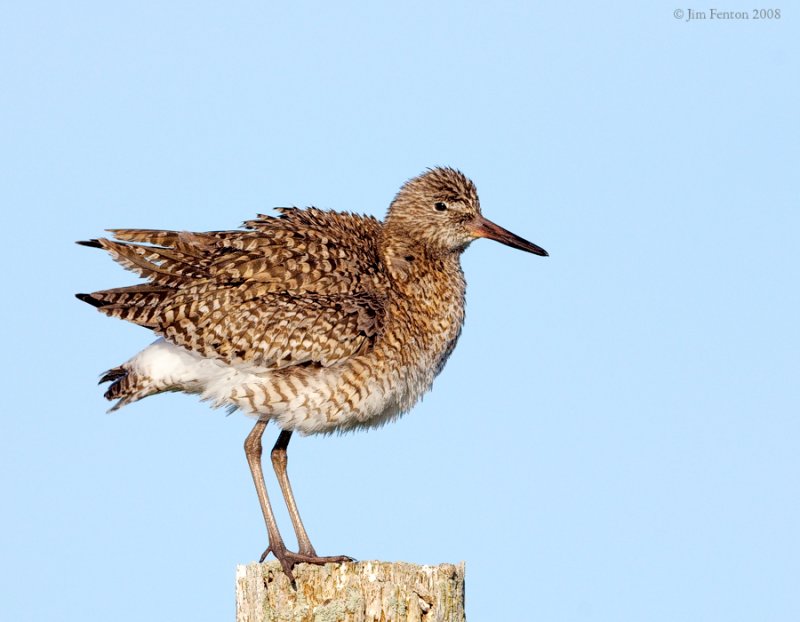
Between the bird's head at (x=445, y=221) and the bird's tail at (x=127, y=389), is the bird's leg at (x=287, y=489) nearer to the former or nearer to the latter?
the bird's tail at (x=127, y=389)

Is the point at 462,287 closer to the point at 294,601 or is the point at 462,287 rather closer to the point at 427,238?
the point at 427,238

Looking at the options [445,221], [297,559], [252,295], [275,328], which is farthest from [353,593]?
[445,221]

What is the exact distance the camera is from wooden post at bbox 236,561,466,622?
6574mm

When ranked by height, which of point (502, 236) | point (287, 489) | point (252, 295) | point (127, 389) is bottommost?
point (287, 489)

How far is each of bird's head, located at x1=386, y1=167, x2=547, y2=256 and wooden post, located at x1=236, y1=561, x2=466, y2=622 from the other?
4.28m

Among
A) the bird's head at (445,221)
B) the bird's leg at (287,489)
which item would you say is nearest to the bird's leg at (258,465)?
the bird's leg at (287,489)

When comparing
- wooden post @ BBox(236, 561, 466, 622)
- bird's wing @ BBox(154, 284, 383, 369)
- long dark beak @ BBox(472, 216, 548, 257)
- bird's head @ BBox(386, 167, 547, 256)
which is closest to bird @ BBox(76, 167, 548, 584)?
bird's wing @ BBox(154, 284, 383, 369)

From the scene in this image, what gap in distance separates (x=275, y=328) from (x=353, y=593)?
2.98 meters

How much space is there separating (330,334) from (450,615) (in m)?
3.20

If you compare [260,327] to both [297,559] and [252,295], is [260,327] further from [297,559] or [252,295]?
[297,559]

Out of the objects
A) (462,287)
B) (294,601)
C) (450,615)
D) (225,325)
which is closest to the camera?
(450,615)

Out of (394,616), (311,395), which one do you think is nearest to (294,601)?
(394,616)

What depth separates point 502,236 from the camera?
10.9 metres

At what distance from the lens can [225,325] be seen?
30.5ft
